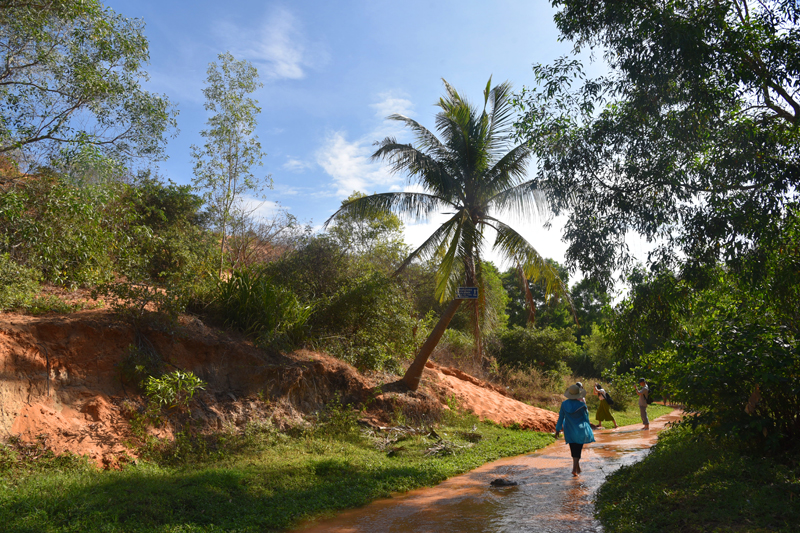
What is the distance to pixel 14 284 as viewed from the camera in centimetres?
828

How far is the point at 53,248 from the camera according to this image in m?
7.89

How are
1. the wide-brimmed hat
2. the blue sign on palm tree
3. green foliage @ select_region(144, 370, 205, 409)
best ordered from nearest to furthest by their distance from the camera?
green foliage @ select_region(144, 370, 205, 409) → the wide-brimmed hat → the blue sign on palm tree

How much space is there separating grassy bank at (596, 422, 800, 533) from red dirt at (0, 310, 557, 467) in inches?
243

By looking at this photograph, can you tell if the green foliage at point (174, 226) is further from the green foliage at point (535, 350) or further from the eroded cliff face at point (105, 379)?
the green foliage at point (535, 350)

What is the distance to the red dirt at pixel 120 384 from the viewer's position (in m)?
6.95

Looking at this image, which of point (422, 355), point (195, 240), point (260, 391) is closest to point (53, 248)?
point (260, 391)

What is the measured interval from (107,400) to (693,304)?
378 inches

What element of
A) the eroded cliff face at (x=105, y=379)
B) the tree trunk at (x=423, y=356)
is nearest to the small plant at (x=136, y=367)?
the eroded cliff face at (x=105, y=379)

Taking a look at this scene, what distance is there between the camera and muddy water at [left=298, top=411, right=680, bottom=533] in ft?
18.3

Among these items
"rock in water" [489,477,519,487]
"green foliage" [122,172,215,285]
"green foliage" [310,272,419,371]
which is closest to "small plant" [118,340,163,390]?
"green foliage" [122,172,215,285]

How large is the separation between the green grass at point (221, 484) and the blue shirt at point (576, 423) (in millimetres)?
1949

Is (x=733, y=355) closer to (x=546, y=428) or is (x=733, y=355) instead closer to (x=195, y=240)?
(x=546, y=428)

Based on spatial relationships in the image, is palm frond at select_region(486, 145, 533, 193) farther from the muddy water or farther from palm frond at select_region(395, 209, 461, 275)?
the muddy water

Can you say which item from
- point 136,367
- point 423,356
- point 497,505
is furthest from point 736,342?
point 136,367
